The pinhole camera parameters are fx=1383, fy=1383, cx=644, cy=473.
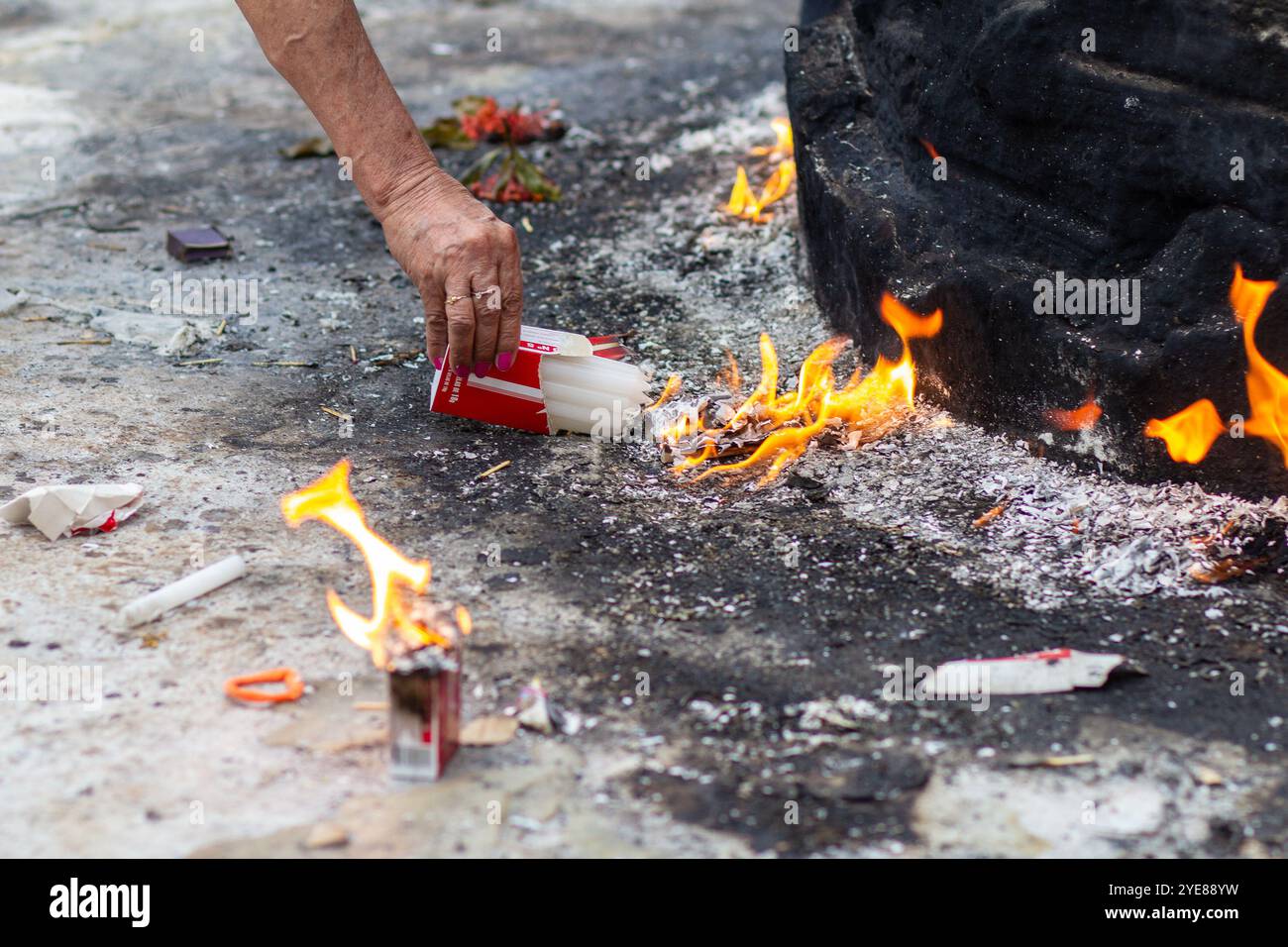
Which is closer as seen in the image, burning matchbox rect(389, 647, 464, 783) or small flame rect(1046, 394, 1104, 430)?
burning matchbox rect(389, 647, 464, 783)

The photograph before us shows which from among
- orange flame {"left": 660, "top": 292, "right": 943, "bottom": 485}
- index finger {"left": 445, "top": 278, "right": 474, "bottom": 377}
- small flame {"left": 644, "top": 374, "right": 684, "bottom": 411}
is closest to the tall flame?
orange flame {"left": 660, "top": 292, "right": 943, "bottom": 485}

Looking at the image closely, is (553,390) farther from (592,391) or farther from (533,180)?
(533,180)

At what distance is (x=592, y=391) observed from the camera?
150 inches

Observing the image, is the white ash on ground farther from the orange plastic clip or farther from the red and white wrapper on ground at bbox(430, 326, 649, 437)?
the orange plastic clip

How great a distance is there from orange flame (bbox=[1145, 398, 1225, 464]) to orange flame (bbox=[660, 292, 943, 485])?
0.75 m

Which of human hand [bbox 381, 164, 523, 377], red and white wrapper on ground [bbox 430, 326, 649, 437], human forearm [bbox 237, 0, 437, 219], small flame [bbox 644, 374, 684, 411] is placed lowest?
small flame [bbox 644, 374, 684, 411]

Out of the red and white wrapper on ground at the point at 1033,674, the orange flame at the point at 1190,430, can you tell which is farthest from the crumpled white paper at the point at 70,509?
the orange flame at the point at 1190,430

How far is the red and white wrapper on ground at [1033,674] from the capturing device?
276cm

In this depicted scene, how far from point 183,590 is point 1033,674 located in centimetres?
180

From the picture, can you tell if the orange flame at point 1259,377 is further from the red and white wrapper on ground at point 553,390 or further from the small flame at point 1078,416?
the red and white wrapper on ground at point 553,390

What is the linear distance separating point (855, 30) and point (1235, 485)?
7.05 ft

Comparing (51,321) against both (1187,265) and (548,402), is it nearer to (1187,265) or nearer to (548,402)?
(548,402)

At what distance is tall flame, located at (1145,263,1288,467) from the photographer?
10.7 ft
